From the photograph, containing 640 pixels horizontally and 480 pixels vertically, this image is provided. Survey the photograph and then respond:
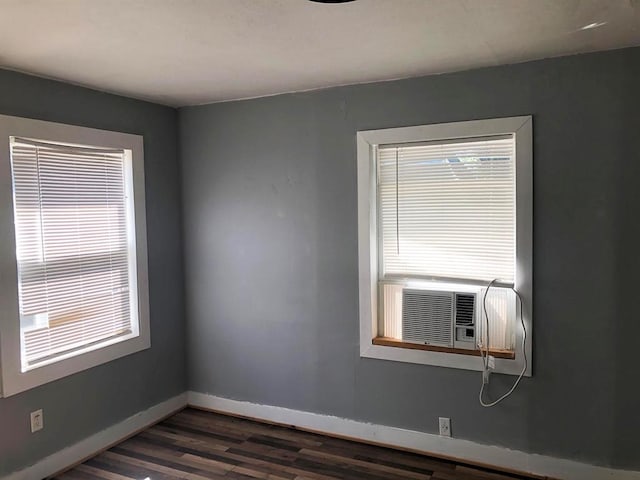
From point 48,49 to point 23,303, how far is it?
1399mm

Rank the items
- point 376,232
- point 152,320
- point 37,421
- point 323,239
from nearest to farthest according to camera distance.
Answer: point 37,421 → point 376,232 → point 323,239 → point 152,320

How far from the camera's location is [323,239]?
3.45 m

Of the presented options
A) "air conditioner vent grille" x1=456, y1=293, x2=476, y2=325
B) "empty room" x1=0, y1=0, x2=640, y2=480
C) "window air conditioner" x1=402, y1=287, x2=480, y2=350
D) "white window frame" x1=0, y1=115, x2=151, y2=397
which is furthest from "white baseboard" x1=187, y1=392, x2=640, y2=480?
"white window frame" x1=0, y1=115, x2=151, y2=397

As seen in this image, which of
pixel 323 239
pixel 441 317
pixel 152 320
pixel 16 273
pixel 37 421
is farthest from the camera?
pixel 152 320

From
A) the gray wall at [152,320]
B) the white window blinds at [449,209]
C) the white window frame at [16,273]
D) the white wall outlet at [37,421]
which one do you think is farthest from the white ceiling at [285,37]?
the white wall outlet at [37,421]

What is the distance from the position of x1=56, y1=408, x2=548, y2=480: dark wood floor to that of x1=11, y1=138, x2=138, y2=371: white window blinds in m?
0.73

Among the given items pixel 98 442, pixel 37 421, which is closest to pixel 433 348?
pixel 98 442

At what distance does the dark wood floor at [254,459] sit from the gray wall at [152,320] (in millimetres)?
263

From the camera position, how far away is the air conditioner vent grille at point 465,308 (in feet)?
9.91

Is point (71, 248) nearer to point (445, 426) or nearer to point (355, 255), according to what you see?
point (355, 255)

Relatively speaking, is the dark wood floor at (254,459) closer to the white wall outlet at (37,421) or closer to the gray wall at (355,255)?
the gray wall at (355,255)

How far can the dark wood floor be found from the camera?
300 cm

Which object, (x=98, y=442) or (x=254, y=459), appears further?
(x=98, y=442)

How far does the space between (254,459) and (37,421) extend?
1.29 m
